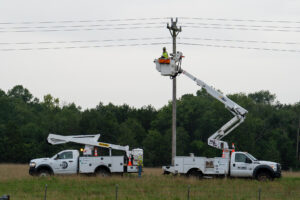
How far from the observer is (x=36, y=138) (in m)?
82.1

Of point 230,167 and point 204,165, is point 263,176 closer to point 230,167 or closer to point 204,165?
point 230,167

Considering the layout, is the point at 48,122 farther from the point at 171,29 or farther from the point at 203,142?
the point at 171,29

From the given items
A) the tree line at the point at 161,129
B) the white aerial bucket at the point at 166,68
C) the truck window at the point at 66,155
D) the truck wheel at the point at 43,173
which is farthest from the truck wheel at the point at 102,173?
the tree line at the point at 161,129

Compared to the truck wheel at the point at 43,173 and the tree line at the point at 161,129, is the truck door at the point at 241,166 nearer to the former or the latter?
the truck wheel at the point at 43,173

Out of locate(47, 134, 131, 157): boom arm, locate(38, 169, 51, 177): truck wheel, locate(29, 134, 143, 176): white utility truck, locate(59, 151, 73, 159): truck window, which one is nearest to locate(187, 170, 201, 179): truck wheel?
locate(29, 134, 143, 176): white utility truck

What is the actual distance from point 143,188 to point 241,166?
739cm

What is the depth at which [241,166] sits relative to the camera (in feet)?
100

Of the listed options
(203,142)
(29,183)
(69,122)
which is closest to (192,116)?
(203,142)

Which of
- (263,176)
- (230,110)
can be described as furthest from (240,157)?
(230,110)

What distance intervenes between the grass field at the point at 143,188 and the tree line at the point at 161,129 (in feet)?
141

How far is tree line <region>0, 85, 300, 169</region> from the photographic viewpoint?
75.6 meters

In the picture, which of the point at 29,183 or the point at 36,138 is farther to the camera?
the point at 36,138

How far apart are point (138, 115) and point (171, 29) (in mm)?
62851

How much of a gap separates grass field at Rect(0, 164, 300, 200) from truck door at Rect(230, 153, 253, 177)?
2.12ft
